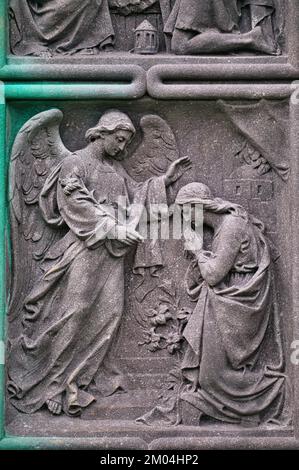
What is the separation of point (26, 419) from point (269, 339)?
1.48m

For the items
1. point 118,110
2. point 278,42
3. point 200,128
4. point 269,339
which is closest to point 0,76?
point 118,110

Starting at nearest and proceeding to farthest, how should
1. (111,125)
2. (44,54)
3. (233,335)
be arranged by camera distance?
(233,335), (111,125), (44,54)

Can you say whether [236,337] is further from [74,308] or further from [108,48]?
[108,48]

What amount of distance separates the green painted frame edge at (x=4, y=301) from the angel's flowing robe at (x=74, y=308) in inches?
7.1

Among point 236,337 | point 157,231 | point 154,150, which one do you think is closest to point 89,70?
point 154,150

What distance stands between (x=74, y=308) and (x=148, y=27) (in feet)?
5.65

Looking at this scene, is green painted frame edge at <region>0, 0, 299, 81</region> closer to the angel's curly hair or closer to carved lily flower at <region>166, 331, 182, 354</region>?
the angel's curly hair

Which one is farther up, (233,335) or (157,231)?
(157,231)

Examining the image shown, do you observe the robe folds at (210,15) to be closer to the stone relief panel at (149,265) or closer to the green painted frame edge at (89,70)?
the green painted frame edge at (89,70)

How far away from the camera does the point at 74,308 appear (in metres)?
7.08

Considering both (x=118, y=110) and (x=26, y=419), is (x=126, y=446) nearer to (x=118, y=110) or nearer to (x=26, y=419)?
(x=26, y=419)

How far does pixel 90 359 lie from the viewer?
7.11 m

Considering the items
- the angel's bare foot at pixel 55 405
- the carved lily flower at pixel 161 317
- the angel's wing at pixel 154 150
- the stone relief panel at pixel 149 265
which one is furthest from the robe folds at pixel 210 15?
the angel's bare foot at pixel 55 405

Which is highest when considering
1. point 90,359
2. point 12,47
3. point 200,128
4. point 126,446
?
point 12,47
